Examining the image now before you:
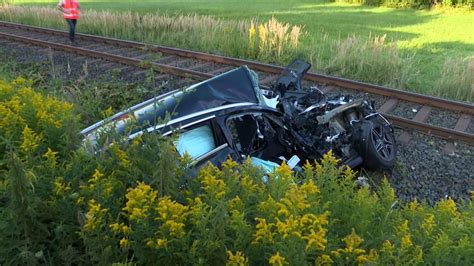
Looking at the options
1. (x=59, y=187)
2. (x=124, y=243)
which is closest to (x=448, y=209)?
(x=124, y=243)

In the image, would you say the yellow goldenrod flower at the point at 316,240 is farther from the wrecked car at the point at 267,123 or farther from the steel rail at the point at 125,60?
the steel rail at the point at 125,60

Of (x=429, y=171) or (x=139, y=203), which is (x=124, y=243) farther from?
(x=429, y=171)

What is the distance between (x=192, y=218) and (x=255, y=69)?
851cm

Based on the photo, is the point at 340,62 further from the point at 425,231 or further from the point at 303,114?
the point at 425,231

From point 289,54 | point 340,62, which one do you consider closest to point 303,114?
point 340,62

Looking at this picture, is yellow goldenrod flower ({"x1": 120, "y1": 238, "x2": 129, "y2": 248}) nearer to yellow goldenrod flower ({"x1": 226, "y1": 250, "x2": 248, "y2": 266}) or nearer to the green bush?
the green bush

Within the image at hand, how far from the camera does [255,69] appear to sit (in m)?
10.5

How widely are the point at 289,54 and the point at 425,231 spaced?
9581 mm

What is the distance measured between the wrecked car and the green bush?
116 cm

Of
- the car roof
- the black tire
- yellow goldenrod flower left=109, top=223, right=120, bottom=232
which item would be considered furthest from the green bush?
the black tire

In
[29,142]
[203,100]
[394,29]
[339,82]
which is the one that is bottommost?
[394,29]

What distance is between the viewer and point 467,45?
601 inches

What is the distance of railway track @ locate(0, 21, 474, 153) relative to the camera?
23.6 feet

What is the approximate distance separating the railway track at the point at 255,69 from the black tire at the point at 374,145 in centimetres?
110
